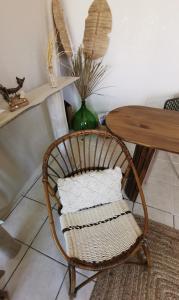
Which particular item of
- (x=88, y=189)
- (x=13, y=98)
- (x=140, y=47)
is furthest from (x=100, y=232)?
(x=140, y=47)

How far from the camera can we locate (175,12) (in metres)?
1.56

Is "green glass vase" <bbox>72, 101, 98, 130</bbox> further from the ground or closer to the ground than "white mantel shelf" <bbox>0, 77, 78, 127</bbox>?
closer to the ground

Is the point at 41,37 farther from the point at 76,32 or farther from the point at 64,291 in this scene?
the point at 64,291

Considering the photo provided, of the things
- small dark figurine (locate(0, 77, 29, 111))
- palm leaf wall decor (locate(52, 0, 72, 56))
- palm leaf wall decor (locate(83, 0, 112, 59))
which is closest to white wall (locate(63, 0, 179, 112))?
palm leaf wall decor (locate(83, 0, 112, 59))

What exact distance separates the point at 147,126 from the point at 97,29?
1.25m

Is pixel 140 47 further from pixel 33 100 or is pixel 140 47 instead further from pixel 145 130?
pixel 33 100

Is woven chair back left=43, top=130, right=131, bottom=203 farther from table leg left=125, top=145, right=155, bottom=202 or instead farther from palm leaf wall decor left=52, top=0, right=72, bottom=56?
palm leaf wall decor left=52, top=0, right=72, bottom=56

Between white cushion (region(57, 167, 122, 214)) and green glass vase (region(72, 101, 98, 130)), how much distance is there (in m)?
1.29

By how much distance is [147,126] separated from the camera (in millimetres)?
1187

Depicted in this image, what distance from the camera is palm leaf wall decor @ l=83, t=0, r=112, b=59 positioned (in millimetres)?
1694

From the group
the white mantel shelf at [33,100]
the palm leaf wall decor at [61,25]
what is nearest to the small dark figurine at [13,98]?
the white mantel shelf at [33,100]

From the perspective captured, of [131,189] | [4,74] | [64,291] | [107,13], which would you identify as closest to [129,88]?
[107,13]

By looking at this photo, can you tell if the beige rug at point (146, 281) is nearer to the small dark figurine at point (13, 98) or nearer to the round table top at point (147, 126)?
the round table top at point (147, 126)

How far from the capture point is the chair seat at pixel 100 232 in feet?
2.73
